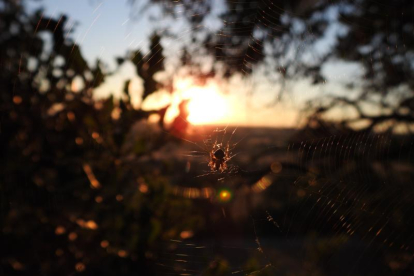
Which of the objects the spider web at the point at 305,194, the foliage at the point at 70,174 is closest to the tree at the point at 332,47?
the spider web at the point at 305,194

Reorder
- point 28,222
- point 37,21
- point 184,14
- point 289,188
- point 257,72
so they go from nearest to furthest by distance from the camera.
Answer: point 28,222, point 37,21, point 184,14, point 257,72, point 289,188

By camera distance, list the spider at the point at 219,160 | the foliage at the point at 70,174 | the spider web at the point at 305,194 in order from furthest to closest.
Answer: the spider at the point at 219,160
the spider web at the point at 305,194
the foliage at the point at 70,174

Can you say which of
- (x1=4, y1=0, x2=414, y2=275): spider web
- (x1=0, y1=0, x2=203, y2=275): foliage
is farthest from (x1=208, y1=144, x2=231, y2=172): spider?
(x1=0, y1=0, x2=203, y2=275): foliage

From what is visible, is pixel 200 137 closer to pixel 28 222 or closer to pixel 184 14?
pixel 184 14

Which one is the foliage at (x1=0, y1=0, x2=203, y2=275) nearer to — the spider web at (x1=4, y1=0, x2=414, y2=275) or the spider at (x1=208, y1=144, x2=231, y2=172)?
the spider web at (x1=4, y1=0, x2=414, y2=275)

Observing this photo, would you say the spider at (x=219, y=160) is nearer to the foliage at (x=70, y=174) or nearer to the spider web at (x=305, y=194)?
the spider web at (x=305, y=194)

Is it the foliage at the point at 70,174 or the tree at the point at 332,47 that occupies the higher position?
the tree at the point at 332,47

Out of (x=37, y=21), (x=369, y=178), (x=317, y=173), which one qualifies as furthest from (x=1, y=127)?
(x=369, y=178)

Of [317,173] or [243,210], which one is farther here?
[243,210]

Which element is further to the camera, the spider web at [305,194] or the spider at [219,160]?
the spider at [219,160]

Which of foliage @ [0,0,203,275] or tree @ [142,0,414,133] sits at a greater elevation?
tree @ [142,0,414,133]

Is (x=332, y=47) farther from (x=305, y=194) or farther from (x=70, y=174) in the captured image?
(x=70, y=174)
